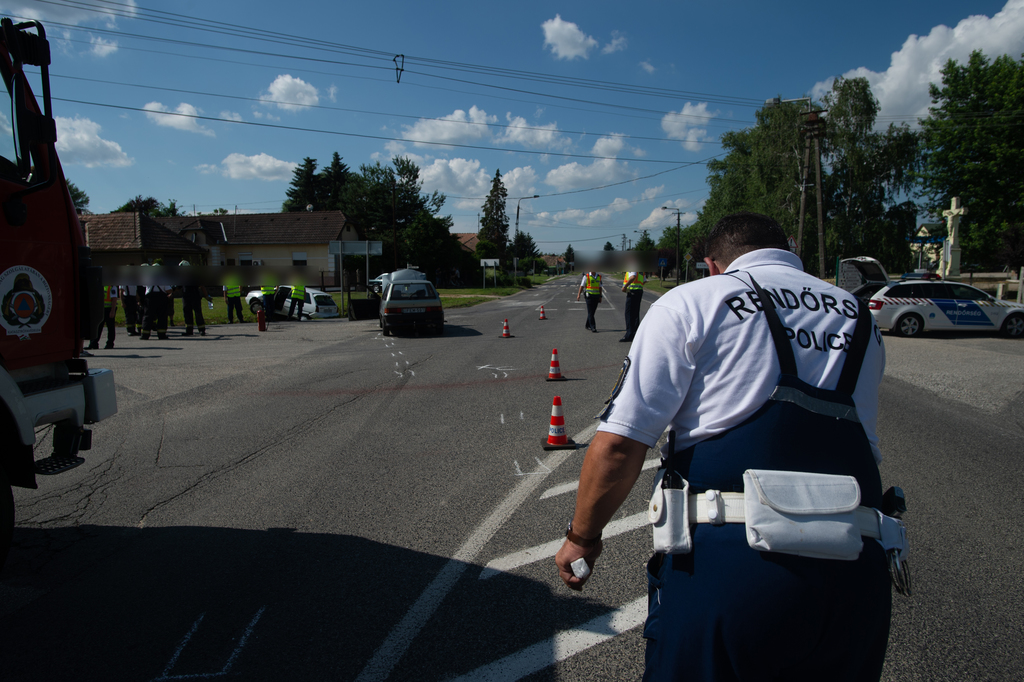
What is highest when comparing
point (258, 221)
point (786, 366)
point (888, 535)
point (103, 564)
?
point (258, 221)

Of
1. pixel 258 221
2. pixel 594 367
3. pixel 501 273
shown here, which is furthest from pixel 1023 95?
pixel 258 221

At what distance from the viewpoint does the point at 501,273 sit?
227ft

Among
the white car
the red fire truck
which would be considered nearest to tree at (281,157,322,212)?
the white car

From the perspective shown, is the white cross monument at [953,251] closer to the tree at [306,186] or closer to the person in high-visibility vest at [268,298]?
A: the person in high-visibility vest at [268,298]

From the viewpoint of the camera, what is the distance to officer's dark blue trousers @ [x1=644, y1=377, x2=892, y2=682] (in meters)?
1.47

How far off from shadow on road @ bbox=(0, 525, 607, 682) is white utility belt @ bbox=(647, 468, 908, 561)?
163 centimetres

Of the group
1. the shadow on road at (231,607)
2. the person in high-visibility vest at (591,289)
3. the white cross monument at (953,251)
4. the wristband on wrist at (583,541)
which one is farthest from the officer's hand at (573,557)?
the white cross monument at (953,251)

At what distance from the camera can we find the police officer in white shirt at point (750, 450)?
4.87 ft

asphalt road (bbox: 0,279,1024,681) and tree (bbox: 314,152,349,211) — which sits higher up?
tree (bbox: 314,152,349,211)

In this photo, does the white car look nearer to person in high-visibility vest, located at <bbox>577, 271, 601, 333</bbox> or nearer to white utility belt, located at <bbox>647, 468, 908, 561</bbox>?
person in high-visibility vest, located at <bbox>577, 271, 601, 333</bbox>

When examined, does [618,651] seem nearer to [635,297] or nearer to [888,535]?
[888,535]

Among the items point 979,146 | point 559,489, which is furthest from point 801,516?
point 979,146

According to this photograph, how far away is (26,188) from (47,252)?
1.32ft

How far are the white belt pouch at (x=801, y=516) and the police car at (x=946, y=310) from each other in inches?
686
